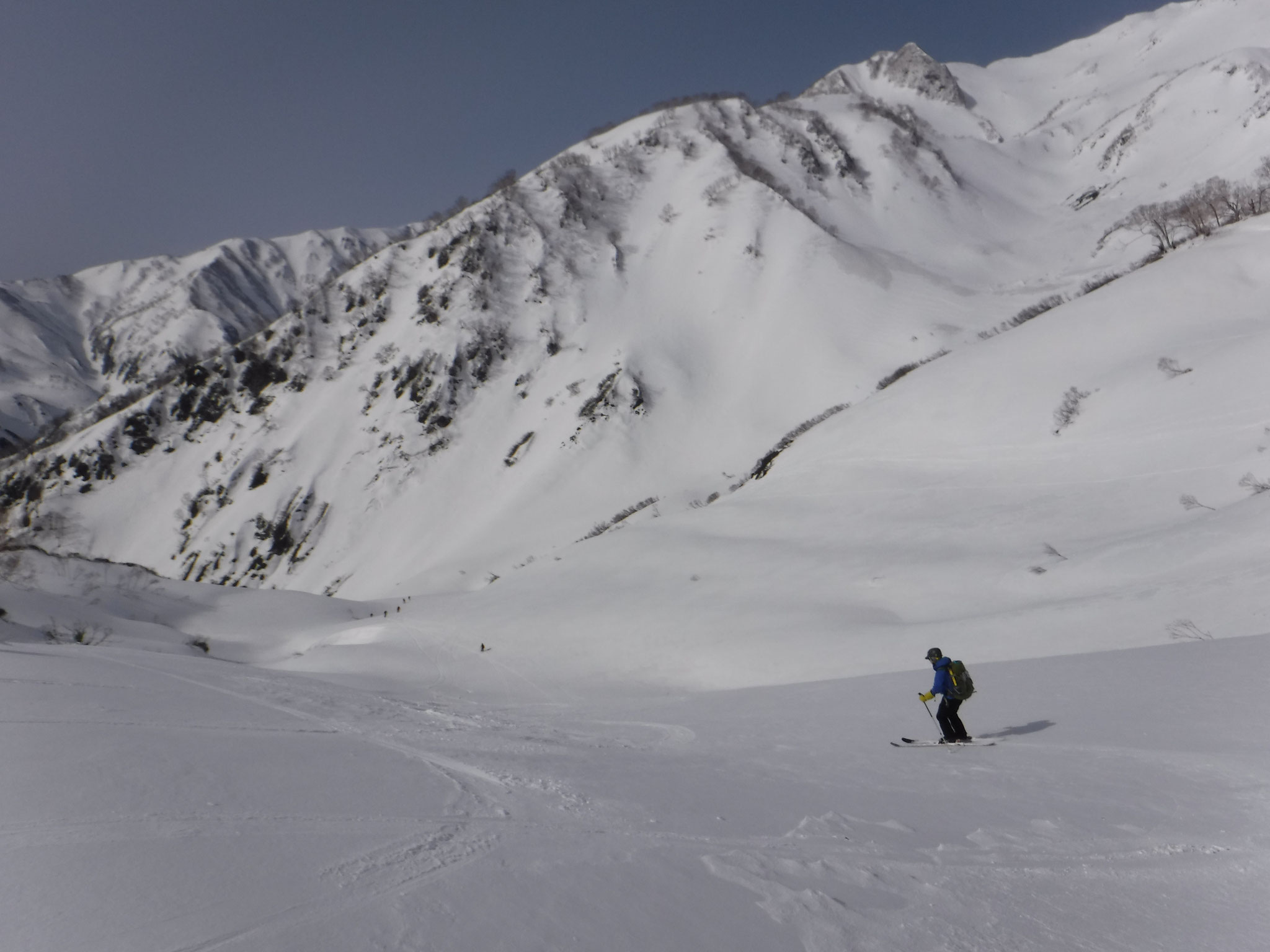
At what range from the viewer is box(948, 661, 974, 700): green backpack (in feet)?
27.3

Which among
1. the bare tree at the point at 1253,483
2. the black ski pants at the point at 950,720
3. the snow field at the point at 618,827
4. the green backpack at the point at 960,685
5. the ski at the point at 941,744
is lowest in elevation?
the snow field at the point at 618,827

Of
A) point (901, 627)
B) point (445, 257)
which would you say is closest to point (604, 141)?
point (445, 257)

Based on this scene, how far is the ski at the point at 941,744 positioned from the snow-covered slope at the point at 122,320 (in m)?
142

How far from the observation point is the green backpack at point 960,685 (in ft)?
27.3

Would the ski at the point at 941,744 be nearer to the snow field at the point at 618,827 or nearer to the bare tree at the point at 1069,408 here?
the snow field at the point at 618,827

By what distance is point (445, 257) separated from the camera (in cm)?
A: 6512

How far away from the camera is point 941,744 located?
320 inches

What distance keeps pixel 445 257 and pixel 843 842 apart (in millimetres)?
66986

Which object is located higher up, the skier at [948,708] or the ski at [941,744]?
the skier at [948,708]

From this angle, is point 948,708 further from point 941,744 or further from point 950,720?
point 941,744

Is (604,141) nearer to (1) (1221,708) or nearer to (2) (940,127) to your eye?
(2) (940,127)

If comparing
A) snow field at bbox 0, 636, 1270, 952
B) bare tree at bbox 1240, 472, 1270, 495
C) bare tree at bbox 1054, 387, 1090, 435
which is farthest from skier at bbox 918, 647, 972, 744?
bare tree at bbox 1054, 387, 1090, 435

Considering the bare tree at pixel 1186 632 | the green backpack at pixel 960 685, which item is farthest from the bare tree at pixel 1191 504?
the green backpack at pixel 960 685

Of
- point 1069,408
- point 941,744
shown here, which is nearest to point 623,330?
point 1069,408
